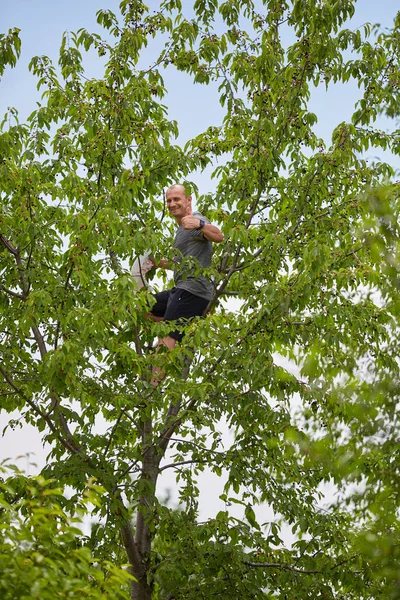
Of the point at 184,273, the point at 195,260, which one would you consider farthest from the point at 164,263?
the point at 195,260

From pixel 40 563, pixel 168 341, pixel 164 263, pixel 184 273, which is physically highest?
pixel 164 263

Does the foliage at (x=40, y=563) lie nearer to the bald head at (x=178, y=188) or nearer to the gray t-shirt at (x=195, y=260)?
the gray t-shirt at (x=195, y=260)

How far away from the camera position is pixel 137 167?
727 cm

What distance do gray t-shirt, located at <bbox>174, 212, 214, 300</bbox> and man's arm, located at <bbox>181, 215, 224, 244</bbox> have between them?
9.5 inches

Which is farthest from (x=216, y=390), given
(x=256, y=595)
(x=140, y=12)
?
(x=140, y=12)

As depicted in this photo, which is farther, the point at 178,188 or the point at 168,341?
the point at 178,188

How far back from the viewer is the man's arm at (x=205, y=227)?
23.6ft

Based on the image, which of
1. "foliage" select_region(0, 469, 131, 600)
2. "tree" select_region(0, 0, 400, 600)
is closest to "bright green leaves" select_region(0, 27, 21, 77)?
"tree" select_region(0, 0, 400, 600)

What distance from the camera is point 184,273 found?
7.56 metres

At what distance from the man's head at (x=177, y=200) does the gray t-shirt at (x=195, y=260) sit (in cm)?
22

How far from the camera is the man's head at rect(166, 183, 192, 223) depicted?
7.69m

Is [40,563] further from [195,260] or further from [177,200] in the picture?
[177,200]

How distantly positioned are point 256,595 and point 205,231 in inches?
129

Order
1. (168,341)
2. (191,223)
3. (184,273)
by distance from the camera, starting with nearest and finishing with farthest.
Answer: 1. (191,223)
2. (168,341)
3. (184,273)
